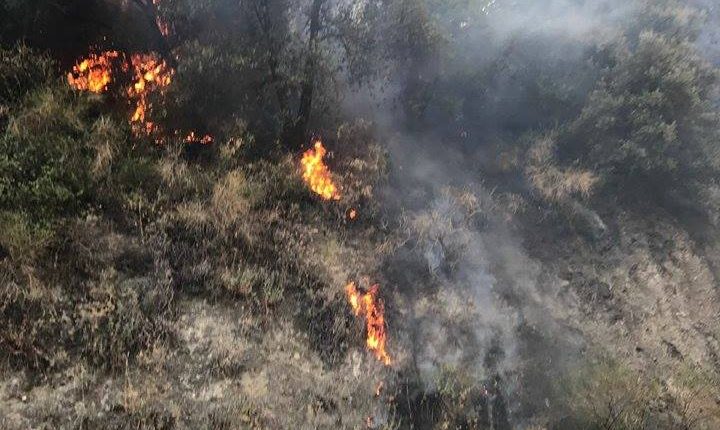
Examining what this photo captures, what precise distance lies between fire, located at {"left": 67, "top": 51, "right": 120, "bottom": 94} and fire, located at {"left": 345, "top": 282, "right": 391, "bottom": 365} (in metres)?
5.52

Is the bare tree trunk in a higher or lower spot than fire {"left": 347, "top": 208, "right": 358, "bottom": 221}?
higher

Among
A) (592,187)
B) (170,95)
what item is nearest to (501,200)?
(592,187)

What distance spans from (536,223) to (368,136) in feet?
14.0

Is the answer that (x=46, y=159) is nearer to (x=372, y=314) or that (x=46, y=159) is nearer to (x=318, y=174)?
(x=318, y=174)

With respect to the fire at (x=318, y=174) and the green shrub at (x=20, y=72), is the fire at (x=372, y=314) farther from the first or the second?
the green shrub at (x=20, y=72)

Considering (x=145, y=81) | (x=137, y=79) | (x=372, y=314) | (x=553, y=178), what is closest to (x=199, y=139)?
(x=145, y=81)

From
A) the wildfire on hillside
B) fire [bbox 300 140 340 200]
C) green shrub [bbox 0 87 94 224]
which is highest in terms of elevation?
the wildfire on hillside

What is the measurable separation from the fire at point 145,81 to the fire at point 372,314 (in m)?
4.41

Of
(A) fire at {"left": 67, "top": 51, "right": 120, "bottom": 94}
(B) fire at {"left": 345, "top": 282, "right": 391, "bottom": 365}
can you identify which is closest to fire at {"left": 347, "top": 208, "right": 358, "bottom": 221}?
(B) fire at {"left": 345, "top": 282, "right": 391, "bottom": 365}

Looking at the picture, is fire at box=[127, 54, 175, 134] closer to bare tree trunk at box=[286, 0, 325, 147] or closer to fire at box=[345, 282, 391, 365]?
bare tree trunk at box=[286, 0, 325, 147]

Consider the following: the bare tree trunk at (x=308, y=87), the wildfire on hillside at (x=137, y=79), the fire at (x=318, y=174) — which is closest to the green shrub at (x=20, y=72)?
the wildfire on hillside at (x=137, y=79)

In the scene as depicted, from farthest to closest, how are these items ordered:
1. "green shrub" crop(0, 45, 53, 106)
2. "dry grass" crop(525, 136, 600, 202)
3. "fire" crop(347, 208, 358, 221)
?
"dry grass" crop(525, 136, 600, 202)
"fire" crop(347, 208, 358, 221)
"green shrub" crop(0, 45, 53, 106)

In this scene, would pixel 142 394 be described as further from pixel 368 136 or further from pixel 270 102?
pixel 368 136

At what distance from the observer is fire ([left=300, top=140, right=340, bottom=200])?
880cm
